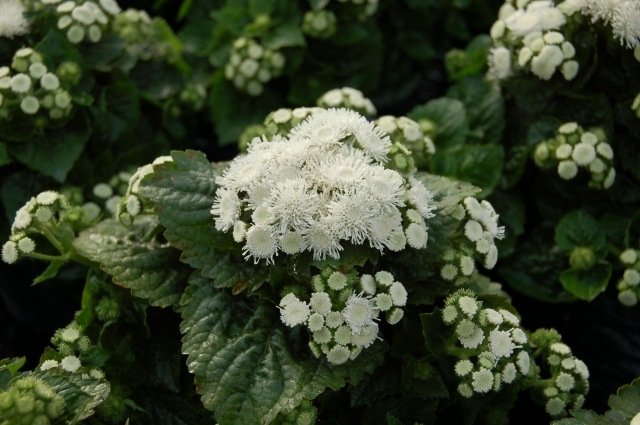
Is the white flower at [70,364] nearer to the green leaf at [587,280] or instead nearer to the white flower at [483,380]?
the white flower at [483,380]

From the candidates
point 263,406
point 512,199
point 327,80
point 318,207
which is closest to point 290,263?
point 318,207

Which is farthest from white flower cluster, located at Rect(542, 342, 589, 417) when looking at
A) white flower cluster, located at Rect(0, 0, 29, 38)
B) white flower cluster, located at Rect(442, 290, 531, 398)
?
white flower cluster, located at Rect(0, 0, 29, 38)

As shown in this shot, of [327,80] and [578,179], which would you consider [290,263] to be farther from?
[327,80]

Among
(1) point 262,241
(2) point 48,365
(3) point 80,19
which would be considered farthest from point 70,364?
(3) point 80,19

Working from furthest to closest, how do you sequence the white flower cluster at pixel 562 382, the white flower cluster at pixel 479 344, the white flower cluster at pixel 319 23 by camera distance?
1. the white flower cluster at pixel 319 23
2. the white flower cluster at pixel 562 382
3. the white flower cluster at pixel 479 344

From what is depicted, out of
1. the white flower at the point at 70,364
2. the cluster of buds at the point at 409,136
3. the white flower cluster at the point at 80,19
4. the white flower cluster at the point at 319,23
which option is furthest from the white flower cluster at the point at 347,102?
the white flower at the point at 70,364

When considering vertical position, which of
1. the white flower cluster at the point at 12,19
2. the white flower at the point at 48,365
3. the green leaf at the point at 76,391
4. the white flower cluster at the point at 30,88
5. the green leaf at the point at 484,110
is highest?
the white flower cluster at the point at 12,19

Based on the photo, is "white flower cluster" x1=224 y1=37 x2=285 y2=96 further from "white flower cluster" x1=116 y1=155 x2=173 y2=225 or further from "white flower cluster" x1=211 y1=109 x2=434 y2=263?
"white flower cluster" x1=211 y1=109 x2=434 y2=263
